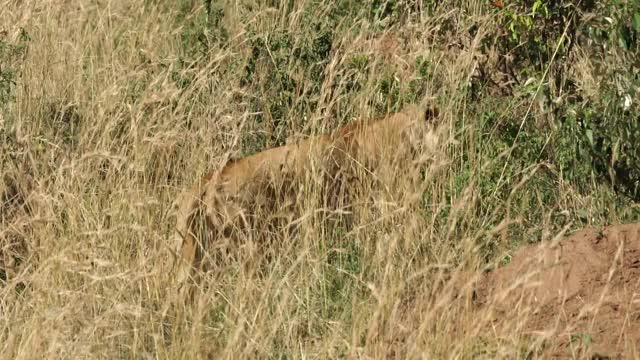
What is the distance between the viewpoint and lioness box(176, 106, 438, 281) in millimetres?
5320

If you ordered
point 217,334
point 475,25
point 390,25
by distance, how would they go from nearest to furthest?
point 217,334 < point 475,25 < point 390,25

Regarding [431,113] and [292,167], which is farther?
[431,113]

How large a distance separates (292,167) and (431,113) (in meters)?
0.87

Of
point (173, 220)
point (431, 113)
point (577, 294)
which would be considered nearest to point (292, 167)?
point (173, 220)

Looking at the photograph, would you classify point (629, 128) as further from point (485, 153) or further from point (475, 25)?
point (475, 25)

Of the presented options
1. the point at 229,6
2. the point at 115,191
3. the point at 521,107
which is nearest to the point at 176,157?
the point at 115,191

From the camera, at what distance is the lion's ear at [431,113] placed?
6.10 meters

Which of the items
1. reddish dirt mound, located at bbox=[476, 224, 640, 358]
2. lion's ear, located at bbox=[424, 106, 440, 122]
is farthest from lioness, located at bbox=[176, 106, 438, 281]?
reddish dirt mound, located at bbox=[476, 224, 640, 358]

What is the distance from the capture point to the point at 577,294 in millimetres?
4375

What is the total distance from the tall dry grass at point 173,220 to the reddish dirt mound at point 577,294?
4.4 inches

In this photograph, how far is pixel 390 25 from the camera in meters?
7.54

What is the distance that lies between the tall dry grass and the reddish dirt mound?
11 centimetres

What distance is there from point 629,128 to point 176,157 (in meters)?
2.04

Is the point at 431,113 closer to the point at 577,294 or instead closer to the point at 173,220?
the point at 173,220
